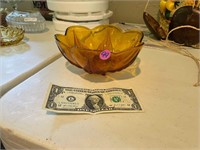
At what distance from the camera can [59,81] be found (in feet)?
1.39

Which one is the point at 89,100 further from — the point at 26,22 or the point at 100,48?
the point at 26,22

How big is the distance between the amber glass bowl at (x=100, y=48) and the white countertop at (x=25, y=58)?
8 cm

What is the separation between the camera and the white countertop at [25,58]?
0.43 m

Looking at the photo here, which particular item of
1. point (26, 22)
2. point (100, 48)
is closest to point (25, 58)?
point (100, 48)

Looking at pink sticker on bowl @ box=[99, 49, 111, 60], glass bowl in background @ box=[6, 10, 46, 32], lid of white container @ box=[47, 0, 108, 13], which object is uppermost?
lid of white container @ box=[47, 0, 108, 13]

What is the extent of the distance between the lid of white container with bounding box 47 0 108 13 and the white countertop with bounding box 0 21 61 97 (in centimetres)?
10

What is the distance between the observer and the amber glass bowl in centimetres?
42

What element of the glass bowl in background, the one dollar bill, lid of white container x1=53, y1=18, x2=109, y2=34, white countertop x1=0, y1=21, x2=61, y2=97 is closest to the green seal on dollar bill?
the one dollar bill

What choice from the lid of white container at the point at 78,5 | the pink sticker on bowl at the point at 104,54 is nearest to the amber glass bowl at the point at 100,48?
the pink sticker on bowl at the point at 104,54

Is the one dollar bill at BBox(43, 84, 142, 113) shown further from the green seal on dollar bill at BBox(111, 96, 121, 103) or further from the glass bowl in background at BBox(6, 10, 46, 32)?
the glass bowl in background at BBox(6, 10, 46, 32)

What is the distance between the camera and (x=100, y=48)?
49 cm

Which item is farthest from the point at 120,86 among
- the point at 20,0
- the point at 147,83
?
the point at 20,0

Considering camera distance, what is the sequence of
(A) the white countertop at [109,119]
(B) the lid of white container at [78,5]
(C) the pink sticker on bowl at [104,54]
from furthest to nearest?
(B) the lid of white container at [78,5], (C) the pink sticker on bowl at [104,54], (A) the white countertop at [109,119]

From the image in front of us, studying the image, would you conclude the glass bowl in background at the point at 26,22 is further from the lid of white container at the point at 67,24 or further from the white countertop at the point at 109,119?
the white countertop at the point at 109,119
